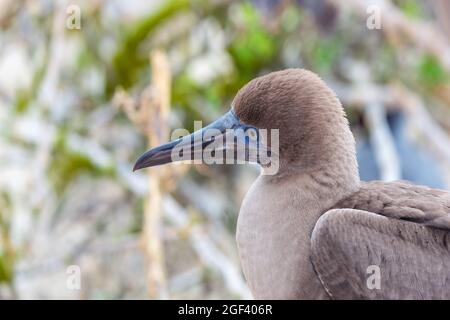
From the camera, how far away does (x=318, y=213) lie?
1.62 m

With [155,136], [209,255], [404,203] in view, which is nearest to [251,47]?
[209,255]

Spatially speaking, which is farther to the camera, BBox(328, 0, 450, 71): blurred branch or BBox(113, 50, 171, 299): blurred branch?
BBox(328, 0, 450, 71): blurred branch

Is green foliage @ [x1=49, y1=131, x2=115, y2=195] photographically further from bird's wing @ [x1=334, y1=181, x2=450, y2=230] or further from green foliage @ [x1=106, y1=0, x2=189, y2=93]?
bird's wing @ [x1=334, y1=181, x2=450, y2=230]

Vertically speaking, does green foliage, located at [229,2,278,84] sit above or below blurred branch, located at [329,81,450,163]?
above

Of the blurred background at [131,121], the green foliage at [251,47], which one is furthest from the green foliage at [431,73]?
the green foliage at [251,47]

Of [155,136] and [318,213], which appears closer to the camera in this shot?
[318,213]

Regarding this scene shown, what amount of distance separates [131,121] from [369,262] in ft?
7.12

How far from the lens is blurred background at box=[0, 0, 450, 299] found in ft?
11.5

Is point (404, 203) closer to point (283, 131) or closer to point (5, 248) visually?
point (283, 131)

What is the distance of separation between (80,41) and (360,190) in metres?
2.81

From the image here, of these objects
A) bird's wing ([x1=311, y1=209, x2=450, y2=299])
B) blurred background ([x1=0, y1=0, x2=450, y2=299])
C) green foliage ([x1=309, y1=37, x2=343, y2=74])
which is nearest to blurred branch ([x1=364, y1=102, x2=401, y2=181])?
blurred background ([x1=0, y1=0, x2=450, y2=299])

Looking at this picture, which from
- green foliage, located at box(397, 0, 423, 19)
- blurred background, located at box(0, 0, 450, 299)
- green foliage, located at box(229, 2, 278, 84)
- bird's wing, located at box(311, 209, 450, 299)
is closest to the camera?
bird's wing, located at box(311, 209, 450, 299)
